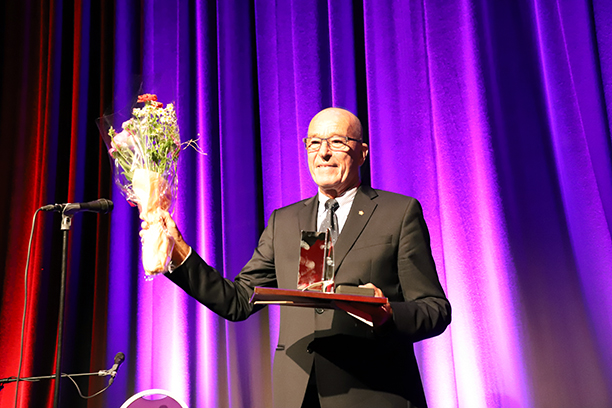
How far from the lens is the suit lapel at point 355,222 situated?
1.71 meters

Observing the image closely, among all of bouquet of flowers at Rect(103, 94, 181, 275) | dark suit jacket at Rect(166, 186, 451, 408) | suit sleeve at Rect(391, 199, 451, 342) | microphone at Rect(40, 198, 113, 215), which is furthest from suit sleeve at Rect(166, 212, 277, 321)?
microphone at Rect(40, 198, 113, 215)

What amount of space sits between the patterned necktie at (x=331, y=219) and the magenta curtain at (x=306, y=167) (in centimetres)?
105

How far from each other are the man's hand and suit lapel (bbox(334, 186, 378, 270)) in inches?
20.1

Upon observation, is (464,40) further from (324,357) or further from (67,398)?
(67,398)

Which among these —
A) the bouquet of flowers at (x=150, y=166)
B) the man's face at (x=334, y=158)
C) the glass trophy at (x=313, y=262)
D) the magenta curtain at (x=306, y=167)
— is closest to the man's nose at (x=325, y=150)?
the man's face at (x=334, y=158)

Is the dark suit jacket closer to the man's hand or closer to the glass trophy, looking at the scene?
the man's hand

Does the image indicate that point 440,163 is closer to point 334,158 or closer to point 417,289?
point 334,158

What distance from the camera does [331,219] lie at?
1.81 metres

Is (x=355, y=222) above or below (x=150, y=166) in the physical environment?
below

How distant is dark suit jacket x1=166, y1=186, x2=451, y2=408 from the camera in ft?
5.08

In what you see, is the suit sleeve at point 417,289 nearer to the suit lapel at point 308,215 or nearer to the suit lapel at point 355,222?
the suit lapel at point 355,222

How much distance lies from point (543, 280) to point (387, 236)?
1.24m

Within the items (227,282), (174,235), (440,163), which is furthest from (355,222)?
(440,163)

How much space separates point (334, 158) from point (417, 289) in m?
0.57
